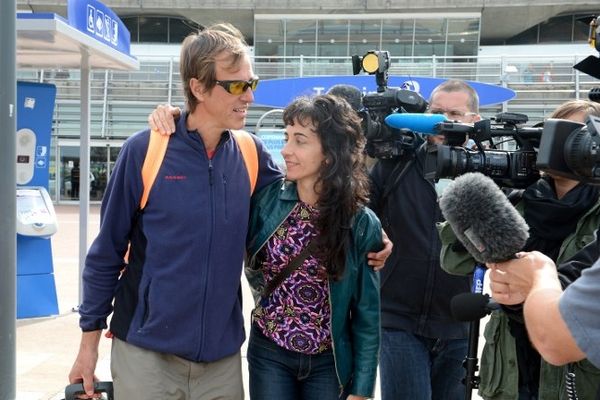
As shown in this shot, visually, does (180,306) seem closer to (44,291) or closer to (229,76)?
(229,76)

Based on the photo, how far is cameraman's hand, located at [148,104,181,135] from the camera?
240 cm

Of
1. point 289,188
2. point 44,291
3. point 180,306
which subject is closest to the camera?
point 180,306

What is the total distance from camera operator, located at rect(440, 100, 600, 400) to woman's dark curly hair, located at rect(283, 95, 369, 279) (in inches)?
15.1

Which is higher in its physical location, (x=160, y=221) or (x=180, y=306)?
(x=160, y=221)

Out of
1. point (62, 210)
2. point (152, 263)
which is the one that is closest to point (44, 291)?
point (152, 263)

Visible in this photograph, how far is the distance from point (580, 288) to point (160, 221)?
149cm

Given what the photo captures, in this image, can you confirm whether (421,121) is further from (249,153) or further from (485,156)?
(249,153)

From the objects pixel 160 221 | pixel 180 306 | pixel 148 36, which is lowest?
pixel 180 306

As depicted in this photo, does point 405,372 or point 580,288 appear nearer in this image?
point 580,288

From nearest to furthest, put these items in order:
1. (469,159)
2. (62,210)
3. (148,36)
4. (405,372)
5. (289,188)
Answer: (469,159)
(289,188)
(405,372)
(62,210)
(148,36)

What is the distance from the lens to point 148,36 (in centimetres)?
2919

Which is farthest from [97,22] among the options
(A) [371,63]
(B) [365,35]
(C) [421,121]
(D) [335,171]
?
(B) [365,35]

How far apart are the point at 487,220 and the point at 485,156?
1.80ft

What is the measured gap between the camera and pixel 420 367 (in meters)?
2.85
